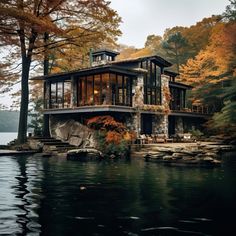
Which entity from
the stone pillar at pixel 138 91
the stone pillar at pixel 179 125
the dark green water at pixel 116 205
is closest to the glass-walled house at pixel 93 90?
the stone pillar at pixel 138 91

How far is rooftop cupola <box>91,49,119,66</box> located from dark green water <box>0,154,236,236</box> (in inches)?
887

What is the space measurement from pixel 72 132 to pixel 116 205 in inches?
865

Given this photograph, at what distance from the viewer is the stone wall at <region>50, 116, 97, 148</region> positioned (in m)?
28.5

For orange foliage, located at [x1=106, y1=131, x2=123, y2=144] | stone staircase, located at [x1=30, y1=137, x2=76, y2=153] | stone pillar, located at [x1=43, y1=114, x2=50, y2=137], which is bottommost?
stone staircase, located at [x1=30, y1=137, x2=76, y2=153]

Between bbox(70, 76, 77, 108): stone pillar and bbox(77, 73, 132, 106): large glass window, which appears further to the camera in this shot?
bbox(70, 76, 77, 108): stone pillar

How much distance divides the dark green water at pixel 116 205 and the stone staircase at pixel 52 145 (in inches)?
510

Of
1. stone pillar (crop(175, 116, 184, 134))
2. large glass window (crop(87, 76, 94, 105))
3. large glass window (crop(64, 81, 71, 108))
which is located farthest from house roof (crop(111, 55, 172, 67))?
stone pillar (crop(175, 116, 184, 134))

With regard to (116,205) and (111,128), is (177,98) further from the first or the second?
(116,205)

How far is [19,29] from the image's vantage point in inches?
1094

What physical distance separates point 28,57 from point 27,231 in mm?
25561

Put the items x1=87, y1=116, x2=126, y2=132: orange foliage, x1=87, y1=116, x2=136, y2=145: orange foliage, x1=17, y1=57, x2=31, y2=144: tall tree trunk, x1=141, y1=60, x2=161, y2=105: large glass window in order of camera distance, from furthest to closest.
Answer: x1=141, y1=60, x2=161, y2=105: large glass window < x1=17, y1=57, x2=31, y2=144: tall tree trunk < x1=87, y1=116, x2=126, y2=132: orange foliage < x1=87, y1=116, x2=136, y2=145: orange foliage

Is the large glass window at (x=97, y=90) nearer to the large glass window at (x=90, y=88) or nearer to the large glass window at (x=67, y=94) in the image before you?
the large glass window at (x=90, y=88)

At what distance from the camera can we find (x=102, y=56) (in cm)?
3553

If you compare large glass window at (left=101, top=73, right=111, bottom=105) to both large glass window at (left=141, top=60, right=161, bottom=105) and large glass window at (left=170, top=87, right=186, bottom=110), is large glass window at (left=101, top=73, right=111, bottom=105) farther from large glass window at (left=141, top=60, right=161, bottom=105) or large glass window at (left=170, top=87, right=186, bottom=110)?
large glass window at (left=170, top=87, right=186, bottom=110)
